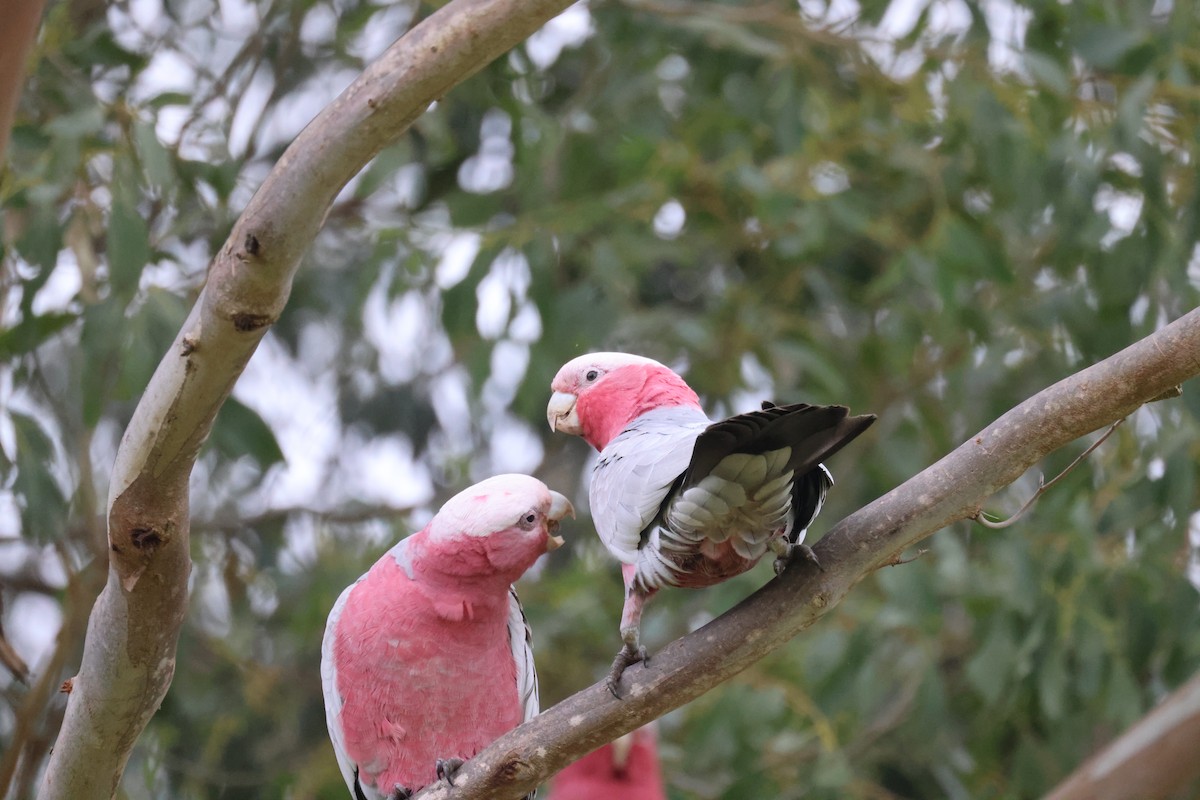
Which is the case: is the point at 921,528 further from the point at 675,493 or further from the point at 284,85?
the point at 284,85

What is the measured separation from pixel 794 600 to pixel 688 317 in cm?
219

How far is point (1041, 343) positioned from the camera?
11.2 ft

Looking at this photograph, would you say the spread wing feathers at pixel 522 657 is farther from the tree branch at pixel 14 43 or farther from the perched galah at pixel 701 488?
the tree branch at pixel 14 43

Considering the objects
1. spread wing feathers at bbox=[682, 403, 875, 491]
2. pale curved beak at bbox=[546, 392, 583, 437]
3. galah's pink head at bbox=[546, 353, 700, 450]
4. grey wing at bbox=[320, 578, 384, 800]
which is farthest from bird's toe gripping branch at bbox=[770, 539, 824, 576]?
grey wing at bbox=[320, 578, 384, 800]

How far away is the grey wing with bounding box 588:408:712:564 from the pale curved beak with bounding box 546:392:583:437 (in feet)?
0.82

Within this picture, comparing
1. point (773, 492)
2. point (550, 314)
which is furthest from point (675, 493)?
point (550, 314)

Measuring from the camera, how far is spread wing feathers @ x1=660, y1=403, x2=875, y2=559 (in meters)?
1.32

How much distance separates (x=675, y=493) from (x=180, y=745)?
116 inches

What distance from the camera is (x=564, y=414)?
2.02 metres

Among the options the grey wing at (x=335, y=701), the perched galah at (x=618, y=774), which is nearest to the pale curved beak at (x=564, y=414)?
the grey wing at (x=335, y=701)

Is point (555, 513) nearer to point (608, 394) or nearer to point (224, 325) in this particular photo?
point (608, 394)

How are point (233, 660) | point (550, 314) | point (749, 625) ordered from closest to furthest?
point (749, 625) → point (550, 314) → point (233, 660)

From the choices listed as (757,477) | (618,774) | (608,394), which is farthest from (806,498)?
(618,774)

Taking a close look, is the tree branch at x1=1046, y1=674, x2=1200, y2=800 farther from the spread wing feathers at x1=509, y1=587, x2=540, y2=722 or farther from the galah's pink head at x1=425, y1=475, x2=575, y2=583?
the spread wing feathers at x1=509, y1=587, x2=540, y2=722
